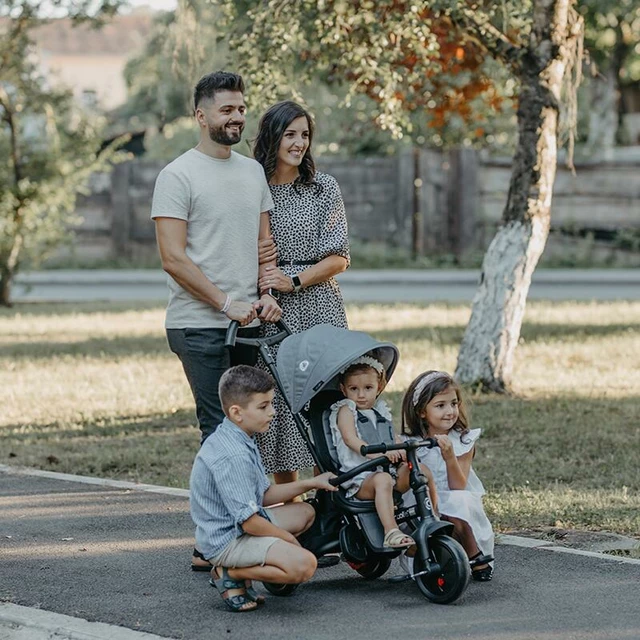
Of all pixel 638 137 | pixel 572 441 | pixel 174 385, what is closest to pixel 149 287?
pixel 174 385

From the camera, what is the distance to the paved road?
21938 mm

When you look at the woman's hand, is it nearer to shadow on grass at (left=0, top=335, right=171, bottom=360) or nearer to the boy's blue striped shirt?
the boy's blue striped shirt

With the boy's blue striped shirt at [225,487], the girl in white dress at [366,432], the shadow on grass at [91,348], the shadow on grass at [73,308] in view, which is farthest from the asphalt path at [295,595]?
the shadow on grass at [73,308]

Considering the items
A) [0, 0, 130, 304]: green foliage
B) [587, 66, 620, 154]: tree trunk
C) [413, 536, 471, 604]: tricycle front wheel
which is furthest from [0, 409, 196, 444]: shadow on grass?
[587, 66, 620, 154]: tree trunk

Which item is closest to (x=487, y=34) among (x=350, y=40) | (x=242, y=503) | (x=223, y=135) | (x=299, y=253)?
(x=350, y=40)

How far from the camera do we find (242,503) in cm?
537

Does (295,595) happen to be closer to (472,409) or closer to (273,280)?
(273,280)

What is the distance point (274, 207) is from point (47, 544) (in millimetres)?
1902

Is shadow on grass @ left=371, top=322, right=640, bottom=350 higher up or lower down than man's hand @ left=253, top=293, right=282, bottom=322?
lower down

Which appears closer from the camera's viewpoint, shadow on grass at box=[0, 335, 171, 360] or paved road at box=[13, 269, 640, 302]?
shadow on grass at box=[0, 335, 171, 360]

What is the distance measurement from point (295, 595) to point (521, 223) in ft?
19.9

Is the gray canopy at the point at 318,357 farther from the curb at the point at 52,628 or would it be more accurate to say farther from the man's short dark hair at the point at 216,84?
the curb at the point at 52,628

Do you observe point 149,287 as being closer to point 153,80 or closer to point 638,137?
point 153,80

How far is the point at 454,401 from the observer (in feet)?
19.3
